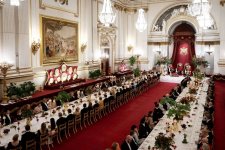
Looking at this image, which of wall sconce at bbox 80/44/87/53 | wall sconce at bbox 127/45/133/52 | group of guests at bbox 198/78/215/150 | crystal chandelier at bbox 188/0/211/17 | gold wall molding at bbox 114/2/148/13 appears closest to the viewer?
group of guests at bbox 198/78/215/150

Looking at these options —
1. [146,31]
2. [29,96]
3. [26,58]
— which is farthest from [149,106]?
[146,31]

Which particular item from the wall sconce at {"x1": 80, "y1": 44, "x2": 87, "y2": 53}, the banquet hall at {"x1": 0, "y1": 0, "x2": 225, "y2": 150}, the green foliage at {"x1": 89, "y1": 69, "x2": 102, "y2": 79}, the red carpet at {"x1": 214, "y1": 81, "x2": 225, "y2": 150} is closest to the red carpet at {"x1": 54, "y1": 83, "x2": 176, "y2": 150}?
the banquet hall at {"x1": 0, "y1": 0, "x2": 225, "y2": 150}

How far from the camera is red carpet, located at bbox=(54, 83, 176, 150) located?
8.26 m

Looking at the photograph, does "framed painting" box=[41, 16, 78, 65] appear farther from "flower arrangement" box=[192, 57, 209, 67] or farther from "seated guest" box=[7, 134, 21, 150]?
"flower arrangement" box=[192, 57, 209, 67]

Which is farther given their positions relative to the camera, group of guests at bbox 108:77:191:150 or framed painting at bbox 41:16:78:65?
framed painting at bbox 41:16:78:65

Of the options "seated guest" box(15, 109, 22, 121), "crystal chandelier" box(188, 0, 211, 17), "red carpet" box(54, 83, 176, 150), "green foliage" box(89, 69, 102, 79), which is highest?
"crystal chandelier" box(188, 0, 211, 17)

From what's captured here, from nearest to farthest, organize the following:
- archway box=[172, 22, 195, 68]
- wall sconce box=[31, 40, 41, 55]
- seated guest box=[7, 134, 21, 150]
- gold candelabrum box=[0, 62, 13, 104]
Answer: seated guest box=[7, 134, 21, 150]
gold candelabrum box=[0, 62, 13, 104]
wall sconce box=[31, 40, 41, 55]
archway box=[172, 22, 195, 68]

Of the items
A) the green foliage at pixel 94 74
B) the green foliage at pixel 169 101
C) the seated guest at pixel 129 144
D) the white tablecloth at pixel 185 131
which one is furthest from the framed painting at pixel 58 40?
the seated guest at pixel 129 144

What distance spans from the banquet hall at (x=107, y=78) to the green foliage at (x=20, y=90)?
0.05 meters

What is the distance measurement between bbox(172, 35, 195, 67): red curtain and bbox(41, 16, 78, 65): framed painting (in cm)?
1216

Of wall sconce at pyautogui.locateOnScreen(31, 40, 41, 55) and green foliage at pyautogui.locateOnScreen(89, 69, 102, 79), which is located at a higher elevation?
wall sconce at pyautogui.locateOnScreen(31, 40, 41, 55)

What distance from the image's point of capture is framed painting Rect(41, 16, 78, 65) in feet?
49.5

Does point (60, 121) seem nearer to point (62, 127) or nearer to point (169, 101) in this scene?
point (62, 127)

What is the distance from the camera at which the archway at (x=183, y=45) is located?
2499 centimetres
